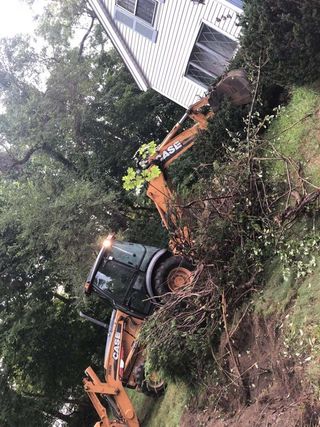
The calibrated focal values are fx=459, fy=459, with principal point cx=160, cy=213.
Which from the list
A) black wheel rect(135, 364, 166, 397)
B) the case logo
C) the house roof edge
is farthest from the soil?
the house roof edge

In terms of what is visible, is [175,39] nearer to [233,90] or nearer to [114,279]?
[233,90]

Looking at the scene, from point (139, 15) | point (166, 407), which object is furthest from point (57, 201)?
point (166, 407)

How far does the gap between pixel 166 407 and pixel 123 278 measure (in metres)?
2.73

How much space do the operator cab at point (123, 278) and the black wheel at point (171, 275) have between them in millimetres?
374

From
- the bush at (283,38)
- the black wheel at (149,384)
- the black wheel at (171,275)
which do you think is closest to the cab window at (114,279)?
the black wheel at (171,275)

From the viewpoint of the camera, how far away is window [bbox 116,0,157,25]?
13.2 meters

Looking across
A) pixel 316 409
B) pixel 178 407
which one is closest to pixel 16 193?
pixel 178 407

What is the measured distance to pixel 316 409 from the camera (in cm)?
436

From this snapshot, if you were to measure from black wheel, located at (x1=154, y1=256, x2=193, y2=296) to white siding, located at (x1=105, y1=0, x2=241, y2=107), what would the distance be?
6.06 m

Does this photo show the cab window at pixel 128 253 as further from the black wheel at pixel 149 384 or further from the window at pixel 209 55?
the window at pixel 209 55

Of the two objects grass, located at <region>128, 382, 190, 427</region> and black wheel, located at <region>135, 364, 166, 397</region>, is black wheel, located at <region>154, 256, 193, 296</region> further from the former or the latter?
grass, located at <region>128, 382, 190, 427</region>

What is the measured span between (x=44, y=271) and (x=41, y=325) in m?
1.83

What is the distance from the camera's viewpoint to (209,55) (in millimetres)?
13227

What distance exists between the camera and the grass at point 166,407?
8347 mm
